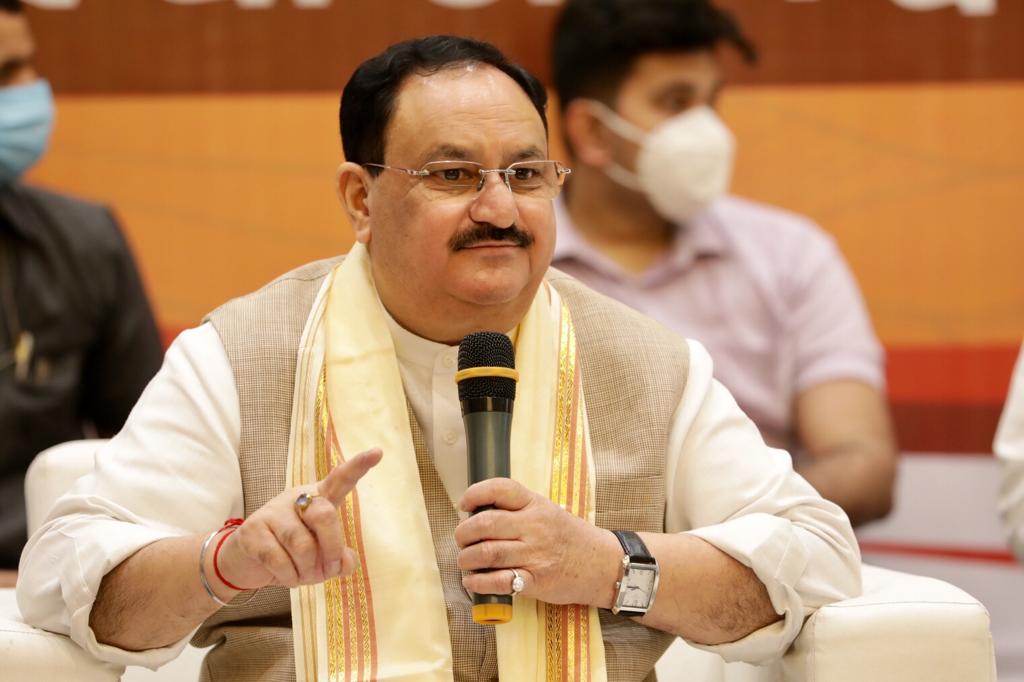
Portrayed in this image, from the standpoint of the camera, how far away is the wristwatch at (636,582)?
6.93ft

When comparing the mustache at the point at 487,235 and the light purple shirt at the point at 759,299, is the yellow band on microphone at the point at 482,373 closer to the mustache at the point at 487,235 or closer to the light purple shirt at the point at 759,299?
the mustache at the point at 487,235

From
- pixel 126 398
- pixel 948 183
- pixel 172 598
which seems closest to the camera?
pixel 172 598

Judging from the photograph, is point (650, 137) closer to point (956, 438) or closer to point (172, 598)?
point (956, 438)

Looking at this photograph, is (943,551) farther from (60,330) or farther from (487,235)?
(60,330)

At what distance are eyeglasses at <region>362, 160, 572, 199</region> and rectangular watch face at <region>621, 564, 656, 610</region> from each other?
62cm

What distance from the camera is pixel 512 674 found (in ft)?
6.98

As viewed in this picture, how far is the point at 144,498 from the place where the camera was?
7.22 feet

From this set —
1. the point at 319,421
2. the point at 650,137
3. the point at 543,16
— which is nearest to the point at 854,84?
the point at 650,137

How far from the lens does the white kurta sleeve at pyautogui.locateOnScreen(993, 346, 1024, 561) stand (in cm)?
317

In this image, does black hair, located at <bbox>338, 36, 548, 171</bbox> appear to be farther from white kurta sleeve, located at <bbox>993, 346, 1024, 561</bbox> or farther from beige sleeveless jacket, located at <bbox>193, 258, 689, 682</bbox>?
white kurta sleeve, located at <bbox>993, 346, 1024, 561</bbox>

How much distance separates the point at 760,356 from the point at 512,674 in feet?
7.55

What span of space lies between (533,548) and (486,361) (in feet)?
0.90

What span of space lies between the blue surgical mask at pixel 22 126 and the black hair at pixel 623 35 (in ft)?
4.90

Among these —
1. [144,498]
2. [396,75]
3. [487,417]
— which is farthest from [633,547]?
[396,75]
